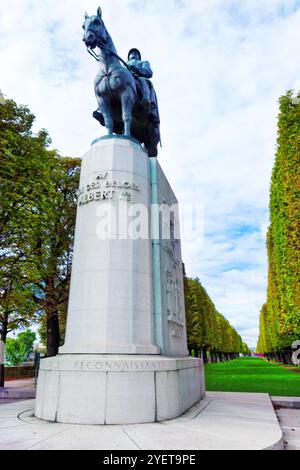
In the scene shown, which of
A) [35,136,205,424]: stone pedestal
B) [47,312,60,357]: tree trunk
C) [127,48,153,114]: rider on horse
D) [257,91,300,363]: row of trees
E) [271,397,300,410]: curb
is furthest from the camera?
[257,91,300,363]: row of trees

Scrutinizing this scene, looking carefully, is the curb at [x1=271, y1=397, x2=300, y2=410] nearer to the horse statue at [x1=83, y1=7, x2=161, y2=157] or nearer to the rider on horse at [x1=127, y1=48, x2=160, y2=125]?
the horse statue at [x1=83, y1=7, x2=161, y2=157]

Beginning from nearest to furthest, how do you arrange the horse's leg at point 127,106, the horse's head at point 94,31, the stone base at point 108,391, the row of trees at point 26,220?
the stone base at point 108,391, the horse's head at point 94,31, the horse's leg at point 127,106, the row of trees at point 26,220

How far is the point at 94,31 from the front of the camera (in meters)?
10.7

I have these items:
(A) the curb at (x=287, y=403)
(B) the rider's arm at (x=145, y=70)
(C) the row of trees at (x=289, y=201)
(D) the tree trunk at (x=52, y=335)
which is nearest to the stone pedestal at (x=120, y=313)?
(A) the curb at (x=287, y=403)

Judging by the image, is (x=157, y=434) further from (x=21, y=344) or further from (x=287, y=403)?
(x=21, y=344)

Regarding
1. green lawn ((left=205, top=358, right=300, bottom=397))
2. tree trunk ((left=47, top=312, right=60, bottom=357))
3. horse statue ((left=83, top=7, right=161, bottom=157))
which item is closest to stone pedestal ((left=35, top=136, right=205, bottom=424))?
horse statue ((left=83, top=7, right=161, bottom=157))

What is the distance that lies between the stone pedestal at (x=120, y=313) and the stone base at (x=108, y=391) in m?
0.02

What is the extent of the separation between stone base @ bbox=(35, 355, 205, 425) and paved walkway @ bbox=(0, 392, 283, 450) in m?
0.31

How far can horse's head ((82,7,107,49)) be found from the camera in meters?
10.7

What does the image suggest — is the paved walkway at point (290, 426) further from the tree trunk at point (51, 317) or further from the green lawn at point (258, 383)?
the tree trunk at point (51, 317)

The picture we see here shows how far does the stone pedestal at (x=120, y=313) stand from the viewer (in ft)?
25.5

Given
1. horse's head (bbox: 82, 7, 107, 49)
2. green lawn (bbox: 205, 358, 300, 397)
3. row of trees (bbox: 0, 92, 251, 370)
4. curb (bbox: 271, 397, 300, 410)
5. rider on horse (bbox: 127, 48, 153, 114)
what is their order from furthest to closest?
green lawn (bbox: 205, 358, 300, 397), row of trees (bbox: 0, 92, 251, 370), rider on horse (bbox: 127, 48, 153, 114), curb (bbox: 271, 397, 300, 410), horse's head (bbox: 82, 7, 107, 49)

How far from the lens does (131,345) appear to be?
8.95m
